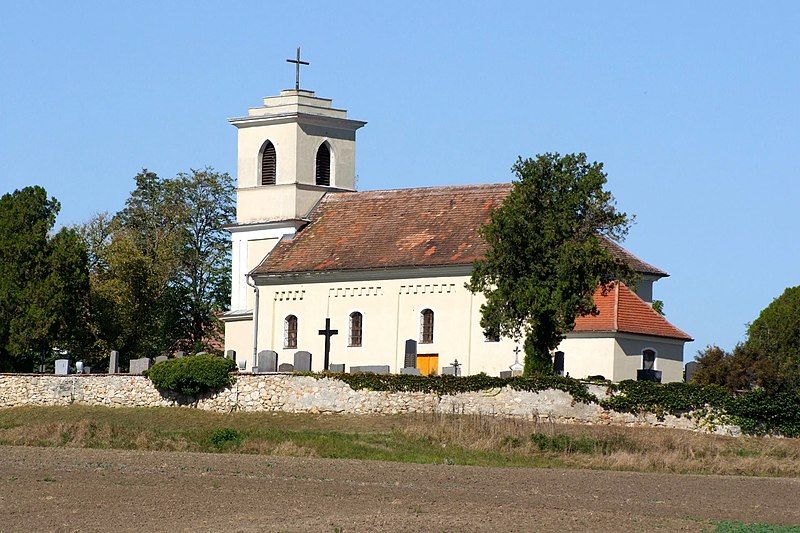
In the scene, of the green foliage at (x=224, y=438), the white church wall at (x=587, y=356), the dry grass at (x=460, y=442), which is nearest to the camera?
the dry grass at (x=460, y=442)

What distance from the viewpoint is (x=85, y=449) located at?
1656 inches

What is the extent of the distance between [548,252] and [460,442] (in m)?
9.12

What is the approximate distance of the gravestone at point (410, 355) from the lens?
55.7 m

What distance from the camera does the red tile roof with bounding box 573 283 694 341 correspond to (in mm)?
59531

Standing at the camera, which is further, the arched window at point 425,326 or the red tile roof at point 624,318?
the arched window at point 425,326

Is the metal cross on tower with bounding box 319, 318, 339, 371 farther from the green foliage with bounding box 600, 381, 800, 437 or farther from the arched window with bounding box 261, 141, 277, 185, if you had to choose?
the green foliage with bounding box 600, 381, 800, 437

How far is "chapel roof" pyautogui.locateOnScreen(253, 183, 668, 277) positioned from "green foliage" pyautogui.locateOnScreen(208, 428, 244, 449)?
16.5 metres

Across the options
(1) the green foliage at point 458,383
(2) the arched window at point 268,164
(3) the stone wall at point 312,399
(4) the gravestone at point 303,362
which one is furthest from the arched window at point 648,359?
(2) the arched window at point 268,164

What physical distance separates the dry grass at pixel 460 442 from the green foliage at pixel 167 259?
26108 millimetres

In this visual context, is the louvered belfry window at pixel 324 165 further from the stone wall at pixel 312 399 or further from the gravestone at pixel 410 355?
the stone wall at pixel 312 399

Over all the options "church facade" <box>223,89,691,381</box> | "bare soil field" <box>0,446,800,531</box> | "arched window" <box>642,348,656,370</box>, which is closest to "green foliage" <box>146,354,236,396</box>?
"church facade" <box>223,89,691,381</box>

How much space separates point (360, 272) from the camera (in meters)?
62.0

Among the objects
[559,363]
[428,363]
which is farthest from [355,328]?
[559,363]

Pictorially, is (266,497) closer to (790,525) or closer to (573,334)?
(790,525)
